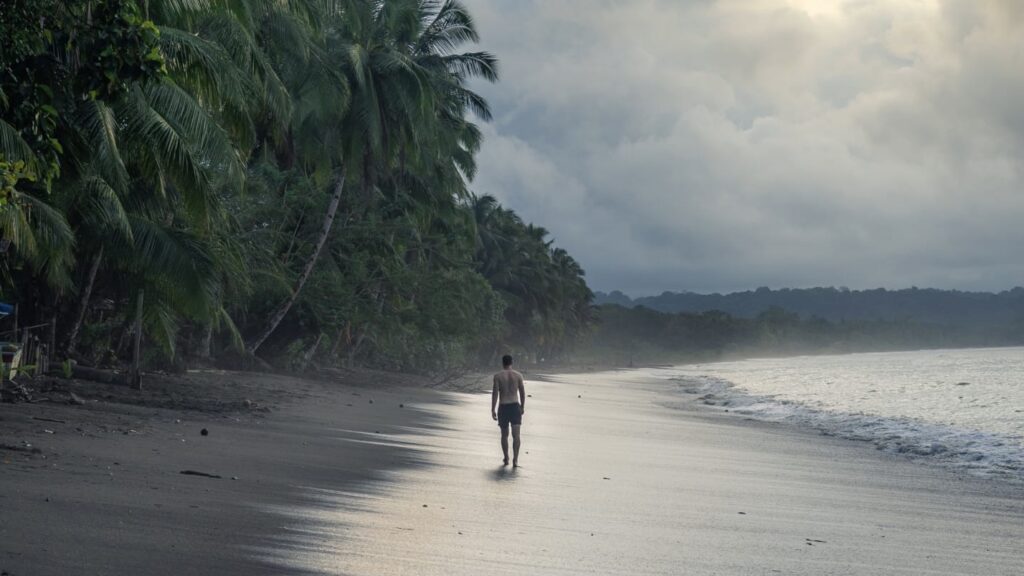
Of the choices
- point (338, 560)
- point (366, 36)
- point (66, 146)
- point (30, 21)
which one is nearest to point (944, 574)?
point (338, 560)

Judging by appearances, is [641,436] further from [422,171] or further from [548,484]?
[422,171]

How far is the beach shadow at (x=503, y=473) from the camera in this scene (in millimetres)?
10797

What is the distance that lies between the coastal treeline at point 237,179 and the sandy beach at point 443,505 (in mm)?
2068

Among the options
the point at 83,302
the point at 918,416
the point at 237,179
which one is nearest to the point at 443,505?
the point at 237,179

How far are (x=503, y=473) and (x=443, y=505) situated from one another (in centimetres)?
278

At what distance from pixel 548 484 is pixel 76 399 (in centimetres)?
630

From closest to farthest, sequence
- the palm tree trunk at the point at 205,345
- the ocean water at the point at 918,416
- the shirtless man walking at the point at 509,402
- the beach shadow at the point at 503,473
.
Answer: the beach shadow at the point at 503,473 → the shirtless man walking at the point at 509,402 → the ocean water at the point at 918,416 → the palm tree trunk at the point at 205,345

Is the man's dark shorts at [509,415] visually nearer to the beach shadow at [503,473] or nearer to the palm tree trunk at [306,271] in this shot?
the beach shadow at [503,473]

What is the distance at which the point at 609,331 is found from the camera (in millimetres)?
156625

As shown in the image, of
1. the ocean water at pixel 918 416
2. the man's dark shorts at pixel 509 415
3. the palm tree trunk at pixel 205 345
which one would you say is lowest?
the ocean water at pixel 918 416

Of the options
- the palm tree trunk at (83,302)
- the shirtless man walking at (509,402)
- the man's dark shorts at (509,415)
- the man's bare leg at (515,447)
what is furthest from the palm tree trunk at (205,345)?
the man's bare leg at (515,447)

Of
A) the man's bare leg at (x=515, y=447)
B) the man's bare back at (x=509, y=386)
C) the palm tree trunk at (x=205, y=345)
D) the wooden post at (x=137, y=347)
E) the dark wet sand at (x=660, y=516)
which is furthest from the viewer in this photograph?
the palm tree trunk at (x=205, y=345)

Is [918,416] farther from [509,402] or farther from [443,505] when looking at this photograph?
[443,505]

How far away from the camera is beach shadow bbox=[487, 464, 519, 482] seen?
1080cm
